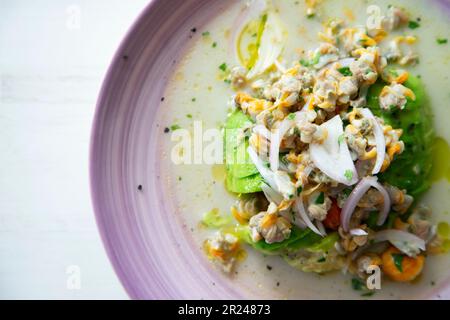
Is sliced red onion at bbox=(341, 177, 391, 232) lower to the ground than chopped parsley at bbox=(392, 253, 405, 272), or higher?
higher

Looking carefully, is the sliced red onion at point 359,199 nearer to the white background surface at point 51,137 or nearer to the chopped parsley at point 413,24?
the chopped parsley at point 413,24

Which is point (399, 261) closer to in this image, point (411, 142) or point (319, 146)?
point (411, 142)

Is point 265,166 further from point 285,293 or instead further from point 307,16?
point 307,16

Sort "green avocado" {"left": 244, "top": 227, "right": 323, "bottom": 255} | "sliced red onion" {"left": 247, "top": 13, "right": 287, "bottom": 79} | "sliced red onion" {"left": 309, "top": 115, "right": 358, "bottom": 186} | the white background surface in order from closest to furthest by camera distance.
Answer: "sliced red onion" {"left": 309, "top": 115, "right": 358, "bottom": 186}
"green avocado" {"left": 244, "top": 227, "right": 323, "bottom": 255}
"sliced red onion" {"left": 247, "top": 13, "right": 287, "bottom": 79}
the white background surface

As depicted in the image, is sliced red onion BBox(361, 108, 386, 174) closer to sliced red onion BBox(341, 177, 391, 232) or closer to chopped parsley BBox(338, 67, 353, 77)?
sliced red onion BBox(341, 177, 391, 232)

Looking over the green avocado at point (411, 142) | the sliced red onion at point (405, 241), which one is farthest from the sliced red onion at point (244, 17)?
the sliced red onion at point (405, 241)

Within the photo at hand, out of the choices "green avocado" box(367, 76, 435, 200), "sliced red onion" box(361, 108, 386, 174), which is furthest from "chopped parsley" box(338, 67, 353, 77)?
"sliced red onion" box(361, 108, 386, 174)

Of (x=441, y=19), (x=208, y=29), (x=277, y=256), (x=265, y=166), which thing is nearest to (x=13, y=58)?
(x=208, y=29)
